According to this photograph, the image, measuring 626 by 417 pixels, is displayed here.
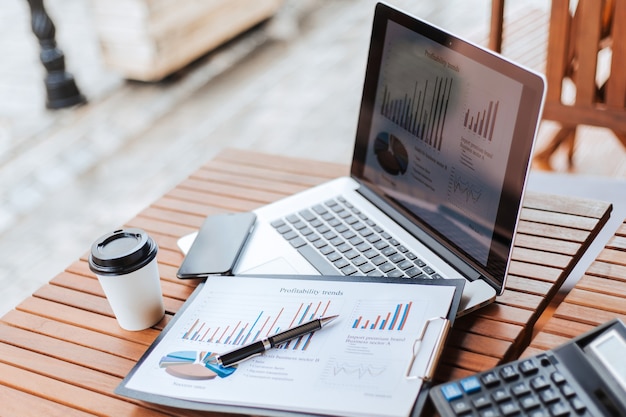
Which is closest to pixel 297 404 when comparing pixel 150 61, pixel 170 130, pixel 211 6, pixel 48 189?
pixel 48 189

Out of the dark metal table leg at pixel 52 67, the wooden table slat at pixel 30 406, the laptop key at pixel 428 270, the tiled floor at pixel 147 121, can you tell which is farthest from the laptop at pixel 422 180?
the dark metal table leg at pixel 52 67

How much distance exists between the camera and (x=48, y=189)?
2.35 m

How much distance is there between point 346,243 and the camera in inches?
37.0

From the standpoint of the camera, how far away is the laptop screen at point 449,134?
2.51 ft

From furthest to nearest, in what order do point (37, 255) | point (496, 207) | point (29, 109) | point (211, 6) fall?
point (211, 6)
point (29, 109)
point (37, 255)
point (496, 207)

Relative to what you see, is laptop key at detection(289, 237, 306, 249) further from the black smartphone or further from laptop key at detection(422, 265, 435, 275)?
laptop key at detection(422, 265, 435, 275)

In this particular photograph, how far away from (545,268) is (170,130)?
2.00 metres

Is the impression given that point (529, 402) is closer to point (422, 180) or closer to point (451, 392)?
point (451, 392)

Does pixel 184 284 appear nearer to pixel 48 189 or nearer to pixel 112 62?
pixel 48 189

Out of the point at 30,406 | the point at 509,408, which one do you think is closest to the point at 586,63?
the point at 509,408

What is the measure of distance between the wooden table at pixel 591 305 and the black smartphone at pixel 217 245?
40cm

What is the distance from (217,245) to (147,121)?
1886 mm

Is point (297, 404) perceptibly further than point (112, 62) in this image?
No

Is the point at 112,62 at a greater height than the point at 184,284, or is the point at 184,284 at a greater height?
the point at 184,284
